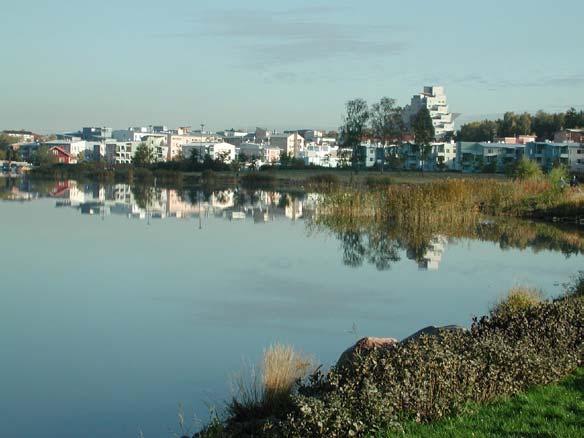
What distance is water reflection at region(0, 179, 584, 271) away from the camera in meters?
18.3

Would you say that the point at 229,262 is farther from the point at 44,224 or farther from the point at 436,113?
the point at 436,113

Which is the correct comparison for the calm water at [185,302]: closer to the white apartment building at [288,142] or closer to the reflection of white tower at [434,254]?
the reflection of white tower at [434,254]

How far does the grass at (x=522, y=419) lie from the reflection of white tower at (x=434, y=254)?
9713 mm

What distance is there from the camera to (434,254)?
58.9 feet

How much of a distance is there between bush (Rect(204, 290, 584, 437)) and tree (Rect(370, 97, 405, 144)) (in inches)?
2163

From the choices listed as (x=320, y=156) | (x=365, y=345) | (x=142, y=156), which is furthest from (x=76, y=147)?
(x=365, y=345)

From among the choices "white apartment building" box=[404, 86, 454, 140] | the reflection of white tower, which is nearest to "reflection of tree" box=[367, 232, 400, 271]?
the reflection of white tower

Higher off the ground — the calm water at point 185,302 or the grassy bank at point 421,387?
the grassy bank at point 421,387

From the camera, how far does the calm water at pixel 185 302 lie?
718 cm

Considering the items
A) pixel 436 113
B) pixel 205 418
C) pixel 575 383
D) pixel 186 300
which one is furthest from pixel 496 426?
pixel 436 113

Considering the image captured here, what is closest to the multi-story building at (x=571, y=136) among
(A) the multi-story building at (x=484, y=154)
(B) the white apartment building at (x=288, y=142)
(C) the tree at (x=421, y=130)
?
(A) the multi-story building at (x=484, y=154)

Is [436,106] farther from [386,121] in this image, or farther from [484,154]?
[386,121]

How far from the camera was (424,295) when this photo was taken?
1261cm

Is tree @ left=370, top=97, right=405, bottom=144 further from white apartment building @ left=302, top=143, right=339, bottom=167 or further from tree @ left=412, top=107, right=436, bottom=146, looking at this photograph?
white apartment building @ left=302, top=143, right=339, bottom=167
